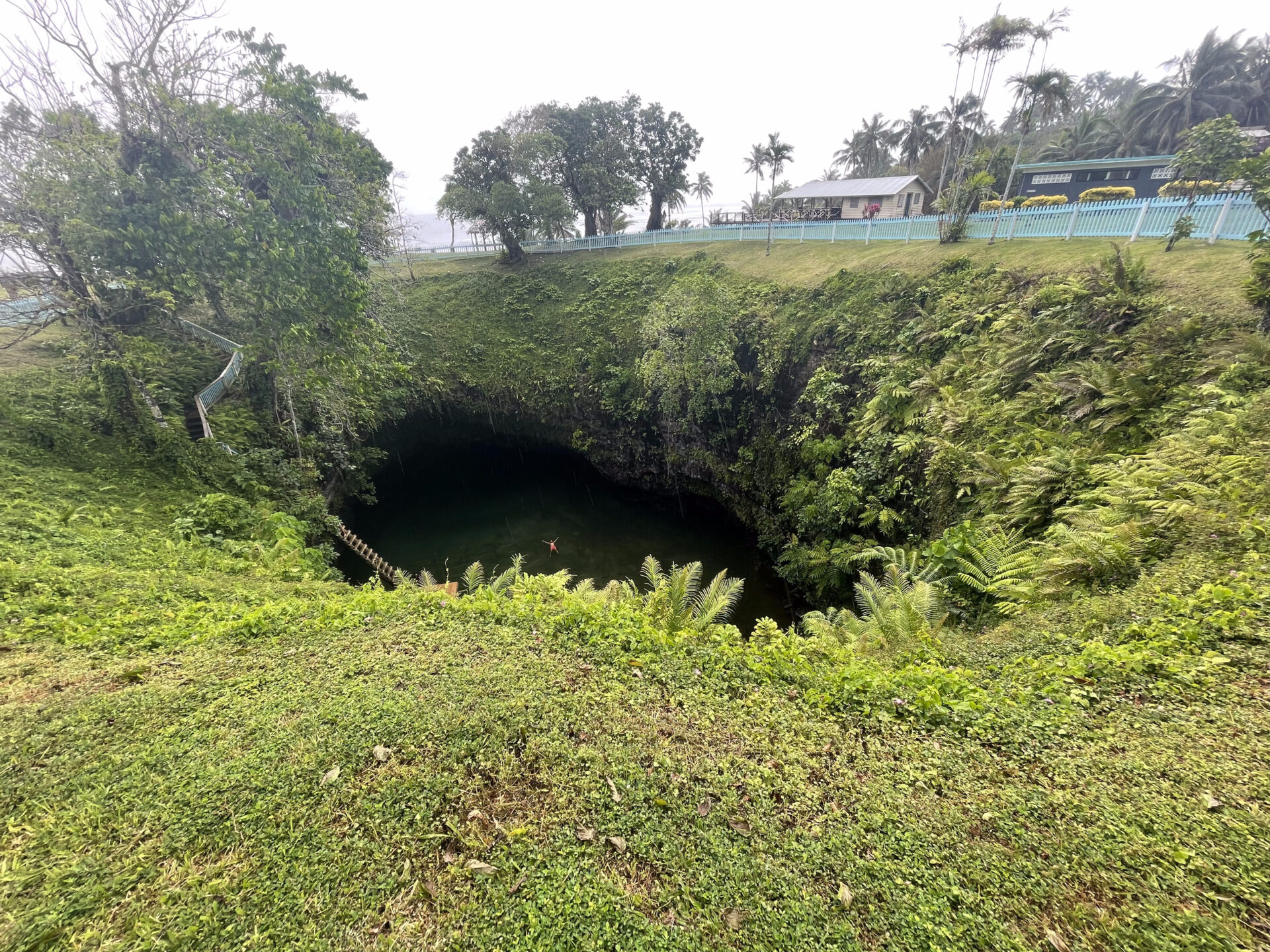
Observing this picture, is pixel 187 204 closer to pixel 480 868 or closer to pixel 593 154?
pixel 480 868

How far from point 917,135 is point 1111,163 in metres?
20.0

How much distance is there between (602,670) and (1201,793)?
4937 mm

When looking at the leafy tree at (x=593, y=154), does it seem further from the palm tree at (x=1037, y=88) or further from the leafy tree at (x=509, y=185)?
the palm tree at (x=1037, y=88)

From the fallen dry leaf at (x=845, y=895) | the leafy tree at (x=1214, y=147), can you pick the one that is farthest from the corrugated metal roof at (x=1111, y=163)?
the fallen dry leaf at (x=845, y=895)

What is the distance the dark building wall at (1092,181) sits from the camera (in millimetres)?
28156

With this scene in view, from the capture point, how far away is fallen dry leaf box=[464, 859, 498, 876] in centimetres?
352

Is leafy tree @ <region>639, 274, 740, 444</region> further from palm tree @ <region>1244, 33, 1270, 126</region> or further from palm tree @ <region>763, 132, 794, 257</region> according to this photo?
palm tree @ <region>1244, 33, 1270, 126</region>

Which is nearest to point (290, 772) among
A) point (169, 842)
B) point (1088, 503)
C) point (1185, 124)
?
point (169, 842)

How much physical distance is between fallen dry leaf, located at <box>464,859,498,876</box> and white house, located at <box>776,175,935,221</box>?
33.9 meters

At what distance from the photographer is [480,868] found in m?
3.54

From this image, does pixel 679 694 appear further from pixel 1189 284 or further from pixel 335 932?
pixel 1189 284

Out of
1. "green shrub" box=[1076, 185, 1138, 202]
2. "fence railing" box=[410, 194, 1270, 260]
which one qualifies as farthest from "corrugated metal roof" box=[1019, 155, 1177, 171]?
"fence railing" box=[410, 194, 1270, 260]

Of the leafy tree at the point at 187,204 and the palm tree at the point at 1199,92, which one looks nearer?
the leafy tree at the point at 187,204

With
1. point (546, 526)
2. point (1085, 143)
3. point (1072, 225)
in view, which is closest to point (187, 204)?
point (546, 526)
